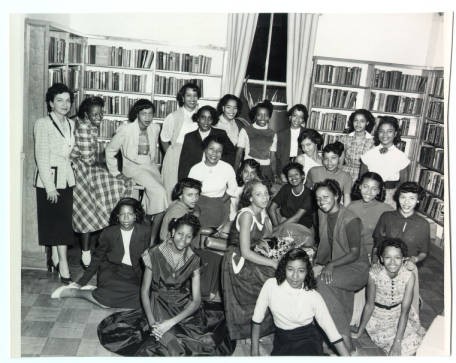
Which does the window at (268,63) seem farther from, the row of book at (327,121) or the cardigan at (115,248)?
the cardigan at (115,248)

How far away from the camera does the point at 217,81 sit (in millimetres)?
6344

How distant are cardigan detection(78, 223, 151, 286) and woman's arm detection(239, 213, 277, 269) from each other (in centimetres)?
86

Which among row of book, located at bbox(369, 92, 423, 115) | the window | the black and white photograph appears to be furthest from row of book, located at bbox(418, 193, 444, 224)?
the window

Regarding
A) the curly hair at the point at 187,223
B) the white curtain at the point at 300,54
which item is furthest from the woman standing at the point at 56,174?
the white curtain at the point at 300,54

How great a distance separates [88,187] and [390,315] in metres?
2.69

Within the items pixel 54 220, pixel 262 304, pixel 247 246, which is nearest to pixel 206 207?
pixel 247 246

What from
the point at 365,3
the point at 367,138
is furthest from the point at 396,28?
the point at 365,3

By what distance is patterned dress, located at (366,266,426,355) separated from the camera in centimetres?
318

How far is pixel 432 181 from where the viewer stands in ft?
19.4

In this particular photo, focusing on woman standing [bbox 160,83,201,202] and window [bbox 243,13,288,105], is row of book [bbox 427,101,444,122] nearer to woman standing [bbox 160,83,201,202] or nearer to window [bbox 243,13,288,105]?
window [bbox 243,13,288,105]

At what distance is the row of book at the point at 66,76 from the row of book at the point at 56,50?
10cm

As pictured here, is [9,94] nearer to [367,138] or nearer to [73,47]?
[73,47]

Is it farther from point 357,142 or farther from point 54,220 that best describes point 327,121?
point 54,220

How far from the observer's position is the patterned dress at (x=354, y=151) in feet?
15.5
